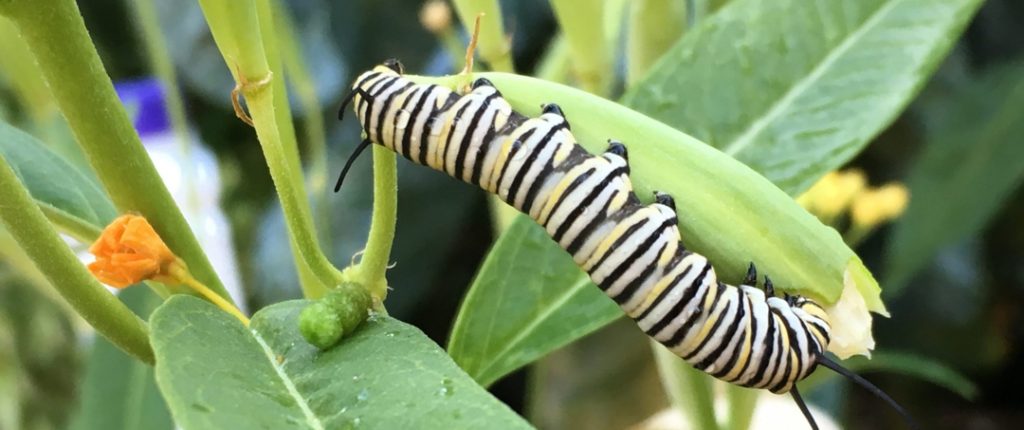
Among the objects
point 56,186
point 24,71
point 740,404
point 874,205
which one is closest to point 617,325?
point 874,205

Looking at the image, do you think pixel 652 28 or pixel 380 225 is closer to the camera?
pixel 380 225

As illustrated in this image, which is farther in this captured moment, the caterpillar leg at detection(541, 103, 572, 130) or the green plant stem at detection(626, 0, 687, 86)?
the green plant stem at detection(626, 0, 687, 86)

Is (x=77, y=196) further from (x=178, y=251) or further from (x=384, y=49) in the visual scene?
(x=384, y=49)

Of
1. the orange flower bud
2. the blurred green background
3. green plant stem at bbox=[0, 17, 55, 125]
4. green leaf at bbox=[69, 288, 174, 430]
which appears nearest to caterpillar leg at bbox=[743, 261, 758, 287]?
the orange flower bud

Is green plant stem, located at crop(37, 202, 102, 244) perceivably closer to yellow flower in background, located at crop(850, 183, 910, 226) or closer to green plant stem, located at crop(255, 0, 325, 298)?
green plant stem, located at crop(255, 0, 325, 298)

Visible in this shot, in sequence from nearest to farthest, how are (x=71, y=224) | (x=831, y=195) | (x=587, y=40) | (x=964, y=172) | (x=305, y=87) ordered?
(x=71, y=224) < (x=587, y=40) < (x=831, y=195) < (x=305, y=87) < (x=964, y=172)

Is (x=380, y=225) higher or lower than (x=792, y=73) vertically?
lower

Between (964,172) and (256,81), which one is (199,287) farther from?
(964,172)
